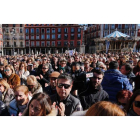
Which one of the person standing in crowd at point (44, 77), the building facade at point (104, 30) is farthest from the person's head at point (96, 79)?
the building facade at point (104, 30)

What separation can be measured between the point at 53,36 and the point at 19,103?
1755 inches

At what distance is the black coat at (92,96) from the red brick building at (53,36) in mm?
41624

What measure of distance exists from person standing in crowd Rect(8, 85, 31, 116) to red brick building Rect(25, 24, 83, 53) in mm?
41803

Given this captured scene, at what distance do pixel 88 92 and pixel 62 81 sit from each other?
2.05 feet

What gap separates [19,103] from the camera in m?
2.36

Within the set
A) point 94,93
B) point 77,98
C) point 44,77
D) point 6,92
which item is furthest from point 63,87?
point 44,77

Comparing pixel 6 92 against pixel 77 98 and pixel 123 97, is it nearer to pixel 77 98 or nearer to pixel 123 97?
pixel 77 98

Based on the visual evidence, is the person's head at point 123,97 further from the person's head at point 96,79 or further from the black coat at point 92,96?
the person's head at point 96,79

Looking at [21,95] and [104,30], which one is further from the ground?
[104,30]

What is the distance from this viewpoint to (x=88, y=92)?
275 centimetres

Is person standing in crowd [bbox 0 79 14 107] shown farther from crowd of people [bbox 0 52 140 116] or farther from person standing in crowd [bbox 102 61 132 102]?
person standing in crowd [bbox 102 61 132 102]
